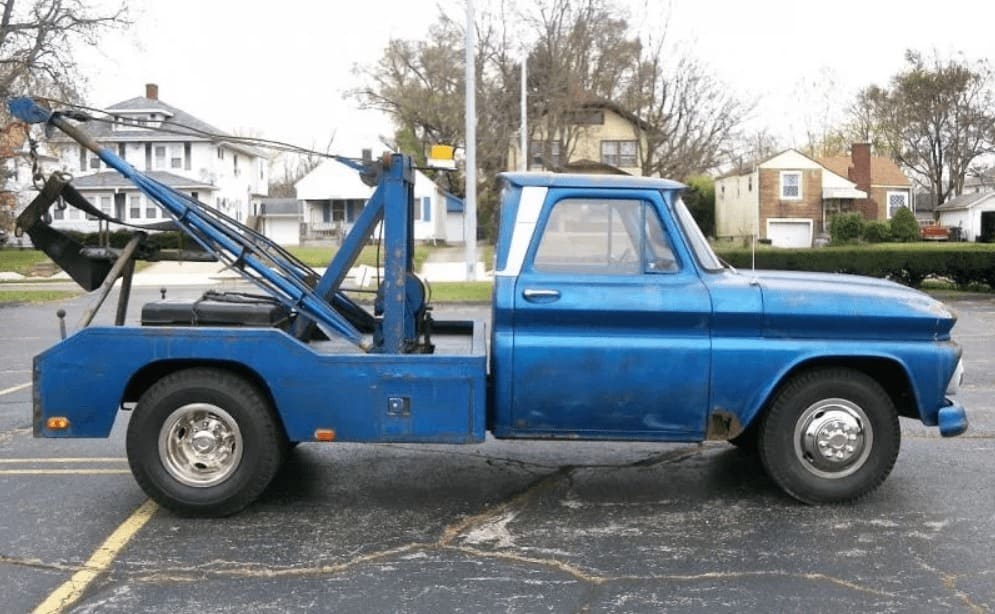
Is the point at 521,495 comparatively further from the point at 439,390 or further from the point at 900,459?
the point at 900,459

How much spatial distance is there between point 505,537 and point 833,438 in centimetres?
198

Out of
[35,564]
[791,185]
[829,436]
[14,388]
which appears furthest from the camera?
[791,185]

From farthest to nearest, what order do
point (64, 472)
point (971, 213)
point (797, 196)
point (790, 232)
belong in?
point (971, 213) < point (790, 232) < point (797, 196) < point (64, 472)

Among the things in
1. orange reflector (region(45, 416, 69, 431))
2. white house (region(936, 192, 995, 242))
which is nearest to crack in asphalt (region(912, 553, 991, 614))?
orange reflector (region(45, 416, 69, 431))

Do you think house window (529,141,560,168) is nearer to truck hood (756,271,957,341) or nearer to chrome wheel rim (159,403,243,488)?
truck hood (756,271,957,341)

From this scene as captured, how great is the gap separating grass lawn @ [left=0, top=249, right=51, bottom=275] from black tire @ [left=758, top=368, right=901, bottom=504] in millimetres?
35566

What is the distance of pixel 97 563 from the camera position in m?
4.94

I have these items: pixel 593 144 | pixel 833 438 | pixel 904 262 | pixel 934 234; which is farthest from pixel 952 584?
pixel 934 234

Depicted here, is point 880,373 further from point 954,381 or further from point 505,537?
point 505,537

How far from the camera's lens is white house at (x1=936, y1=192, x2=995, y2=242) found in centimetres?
6154

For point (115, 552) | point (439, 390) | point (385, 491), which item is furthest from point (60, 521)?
point (439, 390)

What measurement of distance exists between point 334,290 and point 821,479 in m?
3.10

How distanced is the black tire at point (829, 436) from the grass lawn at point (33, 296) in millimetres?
23015

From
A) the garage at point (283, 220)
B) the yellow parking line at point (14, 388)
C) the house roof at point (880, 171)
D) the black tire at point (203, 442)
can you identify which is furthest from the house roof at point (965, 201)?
the black tire at point (203, 442)
